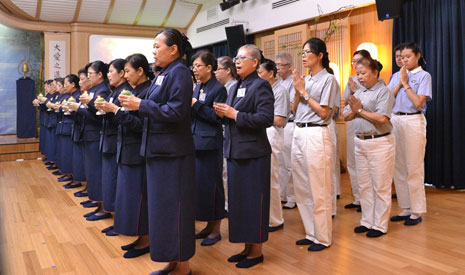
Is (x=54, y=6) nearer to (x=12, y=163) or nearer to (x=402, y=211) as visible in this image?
(x=12, y=163)

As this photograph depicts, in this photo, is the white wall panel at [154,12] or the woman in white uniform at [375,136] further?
the white wall panel at [154,12]

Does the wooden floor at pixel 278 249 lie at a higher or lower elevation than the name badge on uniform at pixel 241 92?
lower

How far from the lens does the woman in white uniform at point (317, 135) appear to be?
3.16m

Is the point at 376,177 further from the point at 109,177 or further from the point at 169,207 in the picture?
the point at 109,177

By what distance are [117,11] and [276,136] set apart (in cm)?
796

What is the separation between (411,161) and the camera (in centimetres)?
396

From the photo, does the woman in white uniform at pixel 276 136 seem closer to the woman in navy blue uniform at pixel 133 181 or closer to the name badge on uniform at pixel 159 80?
the woman in navy blue uniform at pixel 133 181

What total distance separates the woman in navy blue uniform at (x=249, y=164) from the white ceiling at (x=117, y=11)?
26.9 ft

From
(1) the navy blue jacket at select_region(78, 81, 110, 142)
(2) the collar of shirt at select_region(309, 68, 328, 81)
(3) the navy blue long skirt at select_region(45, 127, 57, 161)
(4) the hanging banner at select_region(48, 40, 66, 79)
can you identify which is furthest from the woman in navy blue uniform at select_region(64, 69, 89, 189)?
(4) the hanging banner at select_region(48, 40, 66, 79)

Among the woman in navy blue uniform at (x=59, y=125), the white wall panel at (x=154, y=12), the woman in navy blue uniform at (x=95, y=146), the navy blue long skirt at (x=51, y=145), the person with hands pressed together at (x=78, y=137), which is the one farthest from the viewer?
the white wall panel at (x=154, y=12)

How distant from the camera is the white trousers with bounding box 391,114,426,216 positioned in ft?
12.9

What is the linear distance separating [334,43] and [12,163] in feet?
22.2

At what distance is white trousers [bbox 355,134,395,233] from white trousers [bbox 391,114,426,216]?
55 cm

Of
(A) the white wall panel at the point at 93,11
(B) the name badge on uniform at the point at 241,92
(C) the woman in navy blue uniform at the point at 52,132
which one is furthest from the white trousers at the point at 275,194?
(A) the white wall panel at the point at 93,11
